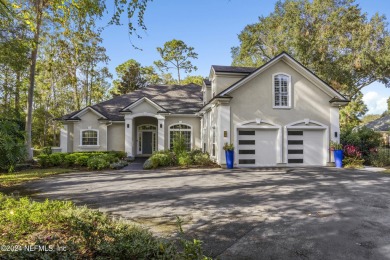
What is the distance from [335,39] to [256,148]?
1759 centimetres

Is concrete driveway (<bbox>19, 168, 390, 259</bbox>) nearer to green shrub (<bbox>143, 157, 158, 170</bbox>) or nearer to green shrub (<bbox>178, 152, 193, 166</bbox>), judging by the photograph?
green shrub (<bbox>143, 157, 158, 170</bbox>)

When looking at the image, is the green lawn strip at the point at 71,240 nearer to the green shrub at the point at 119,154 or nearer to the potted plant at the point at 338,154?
the green shrub at the point at 119,154

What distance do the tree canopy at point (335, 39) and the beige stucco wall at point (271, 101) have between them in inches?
463

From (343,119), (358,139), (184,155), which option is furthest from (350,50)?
(184,155)

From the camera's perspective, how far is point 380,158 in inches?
591

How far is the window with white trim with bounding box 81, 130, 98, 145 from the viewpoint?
1970 cm

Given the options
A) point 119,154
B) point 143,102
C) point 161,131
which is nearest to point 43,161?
point 119,154

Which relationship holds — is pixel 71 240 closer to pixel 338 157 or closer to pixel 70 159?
pixel 70 159

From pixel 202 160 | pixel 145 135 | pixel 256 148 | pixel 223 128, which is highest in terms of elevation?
pixel 223 128

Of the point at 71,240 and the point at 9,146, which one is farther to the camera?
the point at 9,146

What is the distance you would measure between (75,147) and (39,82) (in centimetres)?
1939

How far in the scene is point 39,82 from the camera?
3278 cm

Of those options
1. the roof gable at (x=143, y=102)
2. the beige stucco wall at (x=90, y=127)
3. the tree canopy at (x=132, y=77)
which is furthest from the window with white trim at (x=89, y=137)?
the tree canopy at (x=132, y=77)

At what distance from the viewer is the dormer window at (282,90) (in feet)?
49.3
